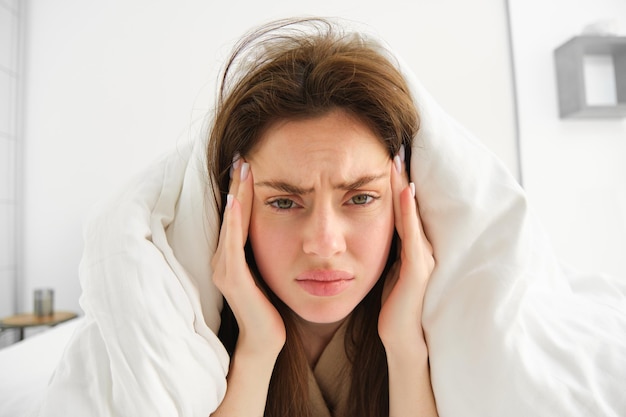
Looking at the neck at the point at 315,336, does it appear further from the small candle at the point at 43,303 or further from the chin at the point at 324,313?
the small candle at the point at 43,303

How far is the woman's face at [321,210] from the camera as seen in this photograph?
2.72ft

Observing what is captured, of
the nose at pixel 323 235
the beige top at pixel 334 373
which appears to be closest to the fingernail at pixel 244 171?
the nose at pixel 323 235

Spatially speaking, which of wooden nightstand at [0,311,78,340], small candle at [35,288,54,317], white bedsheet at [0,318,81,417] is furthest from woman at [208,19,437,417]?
small candle at [35,288,54,317]

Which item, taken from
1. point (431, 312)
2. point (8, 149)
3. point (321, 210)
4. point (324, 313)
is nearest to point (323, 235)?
point (321, 210)

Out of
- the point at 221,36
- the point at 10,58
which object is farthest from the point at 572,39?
the point at 10,58

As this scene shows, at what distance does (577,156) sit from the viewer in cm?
320

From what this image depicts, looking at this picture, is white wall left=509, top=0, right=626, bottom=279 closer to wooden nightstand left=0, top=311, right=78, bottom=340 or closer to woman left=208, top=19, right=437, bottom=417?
woman left=208, top=19, right=437, bottom=417

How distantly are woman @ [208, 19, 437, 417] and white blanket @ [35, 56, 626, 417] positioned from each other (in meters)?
0.05

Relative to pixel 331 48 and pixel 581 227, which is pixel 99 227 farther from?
pixel 581 227

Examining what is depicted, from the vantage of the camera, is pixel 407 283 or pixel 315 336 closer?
pixel 407 283

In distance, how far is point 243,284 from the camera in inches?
34.7

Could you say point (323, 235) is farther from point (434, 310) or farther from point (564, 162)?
point (564, 162)

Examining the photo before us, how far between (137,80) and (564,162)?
2.88 m

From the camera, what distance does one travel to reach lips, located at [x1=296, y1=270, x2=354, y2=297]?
841mm
